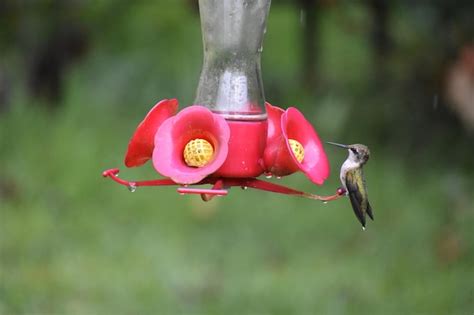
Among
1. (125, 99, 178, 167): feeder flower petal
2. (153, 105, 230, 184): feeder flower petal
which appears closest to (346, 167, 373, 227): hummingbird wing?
(153, 105, 230, 184): feeder flower petal

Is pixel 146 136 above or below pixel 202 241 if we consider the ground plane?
above

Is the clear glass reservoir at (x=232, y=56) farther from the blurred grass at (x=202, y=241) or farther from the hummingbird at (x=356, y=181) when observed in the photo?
the blurred grass at (x=202, y=241)

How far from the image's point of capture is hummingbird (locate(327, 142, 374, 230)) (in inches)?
113

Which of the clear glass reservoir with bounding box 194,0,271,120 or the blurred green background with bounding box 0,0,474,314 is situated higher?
the clear glass reservoir with bounding box 194,0,271,120

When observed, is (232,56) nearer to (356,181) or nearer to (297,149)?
(297,149)

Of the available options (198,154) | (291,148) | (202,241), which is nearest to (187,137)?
(198,154)

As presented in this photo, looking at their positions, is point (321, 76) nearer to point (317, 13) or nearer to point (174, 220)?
point (317, 13)

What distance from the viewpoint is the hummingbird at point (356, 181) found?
286cm

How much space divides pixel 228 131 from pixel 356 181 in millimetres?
434

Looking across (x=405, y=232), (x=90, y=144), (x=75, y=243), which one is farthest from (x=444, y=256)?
(x=90, y=144)

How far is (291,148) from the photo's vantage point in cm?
274

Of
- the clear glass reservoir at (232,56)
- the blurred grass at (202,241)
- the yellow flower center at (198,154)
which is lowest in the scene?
the blurred grass at (202,241)

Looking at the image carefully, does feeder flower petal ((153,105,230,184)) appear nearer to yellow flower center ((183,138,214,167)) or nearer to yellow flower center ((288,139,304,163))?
yellow flower center ((183,138,214,167))

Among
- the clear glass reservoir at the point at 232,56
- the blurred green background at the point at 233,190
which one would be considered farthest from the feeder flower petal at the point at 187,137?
the blurred green background at the point at 233,190
